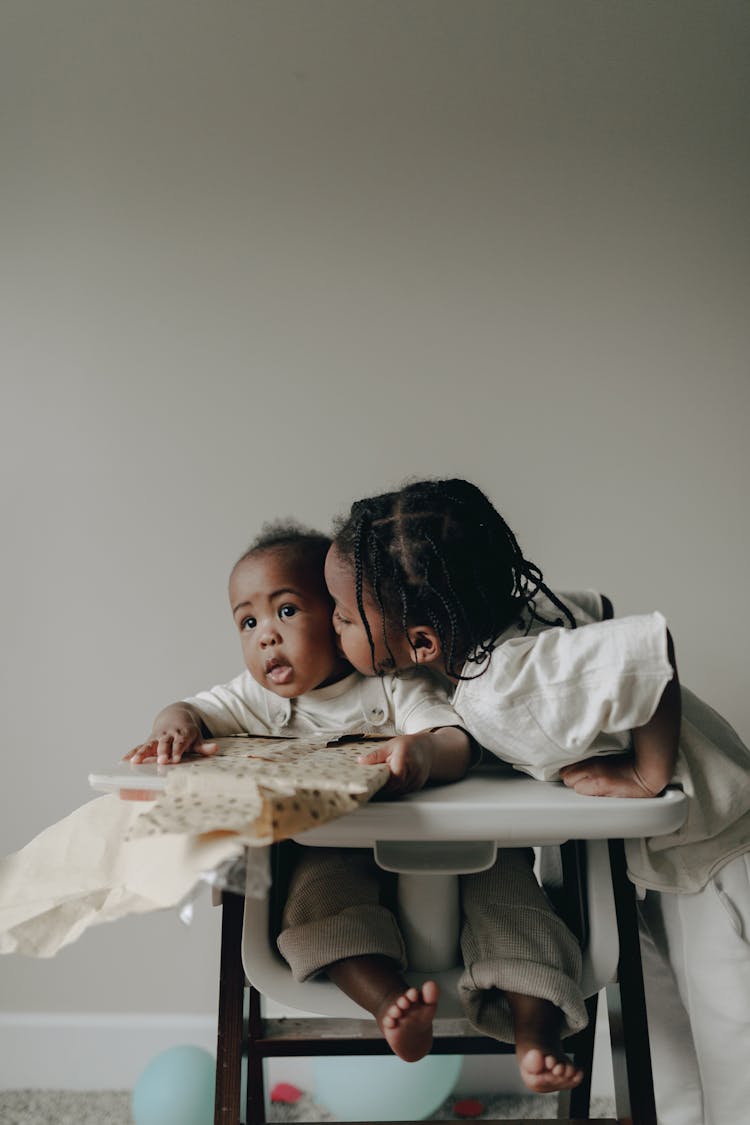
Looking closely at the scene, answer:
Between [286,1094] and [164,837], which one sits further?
[286,1094]

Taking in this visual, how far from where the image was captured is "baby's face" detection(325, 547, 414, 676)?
3.01 feet

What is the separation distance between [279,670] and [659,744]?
45 cm

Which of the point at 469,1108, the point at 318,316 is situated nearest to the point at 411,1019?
the point at 469,1108

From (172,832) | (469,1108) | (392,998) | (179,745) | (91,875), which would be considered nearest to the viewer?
(172,832)

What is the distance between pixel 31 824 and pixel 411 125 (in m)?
1.29

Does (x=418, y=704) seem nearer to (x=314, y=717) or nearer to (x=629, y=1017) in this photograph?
(x=314, y=717)

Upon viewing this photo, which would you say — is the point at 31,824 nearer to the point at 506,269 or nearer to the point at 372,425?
the point at 372,425

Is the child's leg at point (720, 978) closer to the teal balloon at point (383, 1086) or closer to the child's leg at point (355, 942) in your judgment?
the child's leg at point (355, 942)

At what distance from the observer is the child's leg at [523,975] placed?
82cm

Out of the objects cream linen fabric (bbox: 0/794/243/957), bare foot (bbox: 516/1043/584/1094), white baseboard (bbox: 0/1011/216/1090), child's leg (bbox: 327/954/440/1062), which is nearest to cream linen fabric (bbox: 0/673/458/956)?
cream linen fabric (bbox: 0/794/243/957)

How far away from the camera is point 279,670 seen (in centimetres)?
105

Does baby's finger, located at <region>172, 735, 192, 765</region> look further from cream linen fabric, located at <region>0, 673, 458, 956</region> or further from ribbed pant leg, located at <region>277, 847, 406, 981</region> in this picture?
ribbed pant leg, located at <region>277, 847, 406, 981</region>

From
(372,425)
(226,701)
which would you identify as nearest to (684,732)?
(226,701)

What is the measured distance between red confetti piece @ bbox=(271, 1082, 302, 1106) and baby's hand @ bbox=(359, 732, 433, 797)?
947 millimetres
